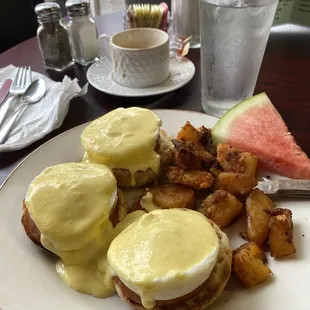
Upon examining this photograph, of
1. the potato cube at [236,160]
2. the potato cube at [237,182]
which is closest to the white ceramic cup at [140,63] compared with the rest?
the potato cube at [236,160]

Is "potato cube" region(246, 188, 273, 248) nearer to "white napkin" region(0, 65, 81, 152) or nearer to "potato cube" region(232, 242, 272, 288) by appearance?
"potato cube" region(232, 242, 272, 288)

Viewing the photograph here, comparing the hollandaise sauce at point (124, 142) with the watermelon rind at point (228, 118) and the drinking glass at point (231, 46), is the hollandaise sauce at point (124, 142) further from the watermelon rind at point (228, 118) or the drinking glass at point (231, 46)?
the drinking glass at point (231, 46)

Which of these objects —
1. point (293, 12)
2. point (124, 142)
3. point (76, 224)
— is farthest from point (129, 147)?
point (293, 12)

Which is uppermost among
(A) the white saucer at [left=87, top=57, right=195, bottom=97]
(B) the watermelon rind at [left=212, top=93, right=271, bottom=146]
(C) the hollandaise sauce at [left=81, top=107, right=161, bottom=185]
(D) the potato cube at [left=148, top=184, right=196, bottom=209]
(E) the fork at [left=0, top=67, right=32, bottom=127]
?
(C) the hollandaise sauce at [left=81, top=107, right=161, bottom=185]

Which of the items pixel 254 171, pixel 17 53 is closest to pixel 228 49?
pixel 254 171

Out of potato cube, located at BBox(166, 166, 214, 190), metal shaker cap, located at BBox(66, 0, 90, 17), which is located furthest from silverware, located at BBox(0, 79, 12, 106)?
potato cube, located at BBox(166, 166, 214, 190)

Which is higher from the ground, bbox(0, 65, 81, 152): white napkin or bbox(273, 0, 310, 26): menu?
bbox(273, 0, 310, 26): menu

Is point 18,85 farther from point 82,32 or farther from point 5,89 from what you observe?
point 82,32
